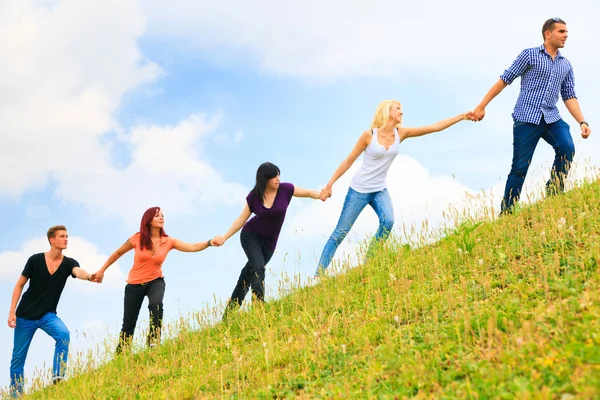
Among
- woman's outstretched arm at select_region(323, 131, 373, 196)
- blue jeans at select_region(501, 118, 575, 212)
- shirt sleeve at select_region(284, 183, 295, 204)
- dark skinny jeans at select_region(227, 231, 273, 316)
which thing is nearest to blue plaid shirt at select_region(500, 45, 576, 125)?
blue jeans at select_region(501, 118, 575, 212)

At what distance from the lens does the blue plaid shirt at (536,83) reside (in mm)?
9344

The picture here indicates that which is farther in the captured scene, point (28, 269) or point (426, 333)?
point (28, 269)

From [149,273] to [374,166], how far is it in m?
3.93

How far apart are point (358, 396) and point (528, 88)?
662 cm

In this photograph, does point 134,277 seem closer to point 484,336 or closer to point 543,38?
point 484,336

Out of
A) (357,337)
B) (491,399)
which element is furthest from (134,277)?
(491,399)

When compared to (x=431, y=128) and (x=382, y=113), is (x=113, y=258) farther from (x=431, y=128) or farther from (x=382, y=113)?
(x=431, y=128)

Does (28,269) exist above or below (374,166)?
below

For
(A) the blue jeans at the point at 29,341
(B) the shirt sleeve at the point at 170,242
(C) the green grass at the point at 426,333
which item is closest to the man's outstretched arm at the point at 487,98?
(C) the green grass at the point at 426,333

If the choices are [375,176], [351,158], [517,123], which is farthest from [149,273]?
[517,123]

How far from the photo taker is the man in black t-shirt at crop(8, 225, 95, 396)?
998cm

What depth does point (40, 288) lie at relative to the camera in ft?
33.3

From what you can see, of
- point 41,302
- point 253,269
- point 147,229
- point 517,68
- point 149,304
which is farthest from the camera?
point 41,302

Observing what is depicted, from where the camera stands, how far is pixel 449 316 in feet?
19.1
